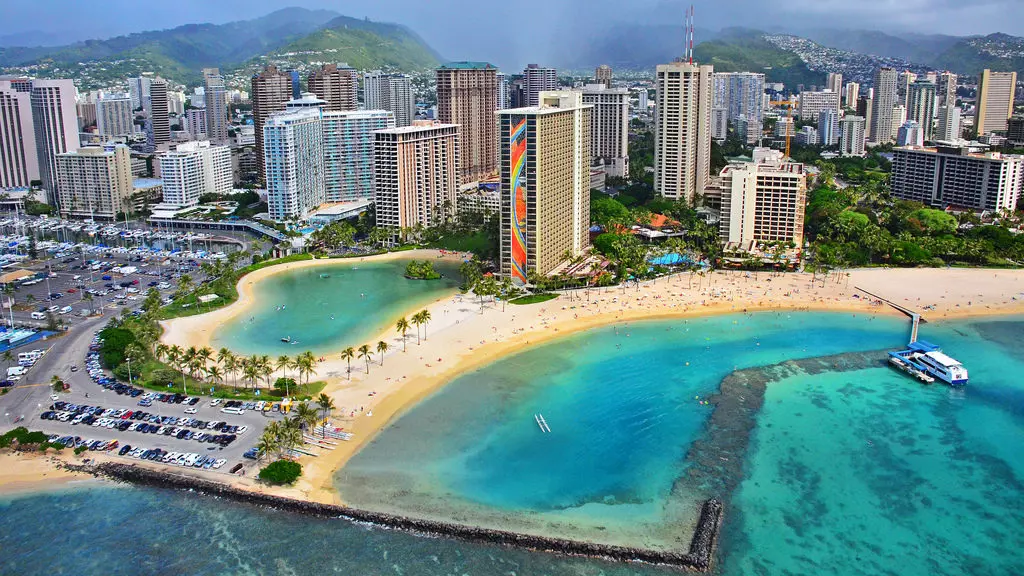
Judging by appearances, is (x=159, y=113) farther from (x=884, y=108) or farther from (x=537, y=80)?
(x=884, y=108)

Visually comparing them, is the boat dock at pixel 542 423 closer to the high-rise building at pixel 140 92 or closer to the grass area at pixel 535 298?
the grass area at pixel 535 298

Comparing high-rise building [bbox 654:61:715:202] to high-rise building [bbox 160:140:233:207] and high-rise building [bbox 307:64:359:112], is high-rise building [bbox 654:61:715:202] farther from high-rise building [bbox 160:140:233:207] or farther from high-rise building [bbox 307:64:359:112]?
high-rise building [bbox 160:140:233:207]

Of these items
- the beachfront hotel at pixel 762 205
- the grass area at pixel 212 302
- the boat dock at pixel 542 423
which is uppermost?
the beachfront hotel at pixel 762 205

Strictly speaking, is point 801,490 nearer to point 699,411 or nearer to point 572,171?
point 699,411

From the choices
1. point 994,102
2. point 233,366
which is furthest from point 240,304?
point 994,102

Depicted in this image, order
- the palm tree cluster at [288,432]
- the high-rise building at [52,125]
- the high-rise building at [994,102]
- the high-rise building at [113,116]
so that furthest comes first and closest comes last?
the high-rise building at [113,116], the high-rise building at [994,102], the high-rise building at [52,125], the palm tree cluster at [288,432]

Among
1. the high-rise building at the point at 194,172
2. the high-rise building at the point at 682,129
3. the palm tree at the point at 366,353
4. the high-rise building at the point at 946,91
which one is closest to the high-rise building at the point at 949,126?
the high-rise building at the point at 946,91
